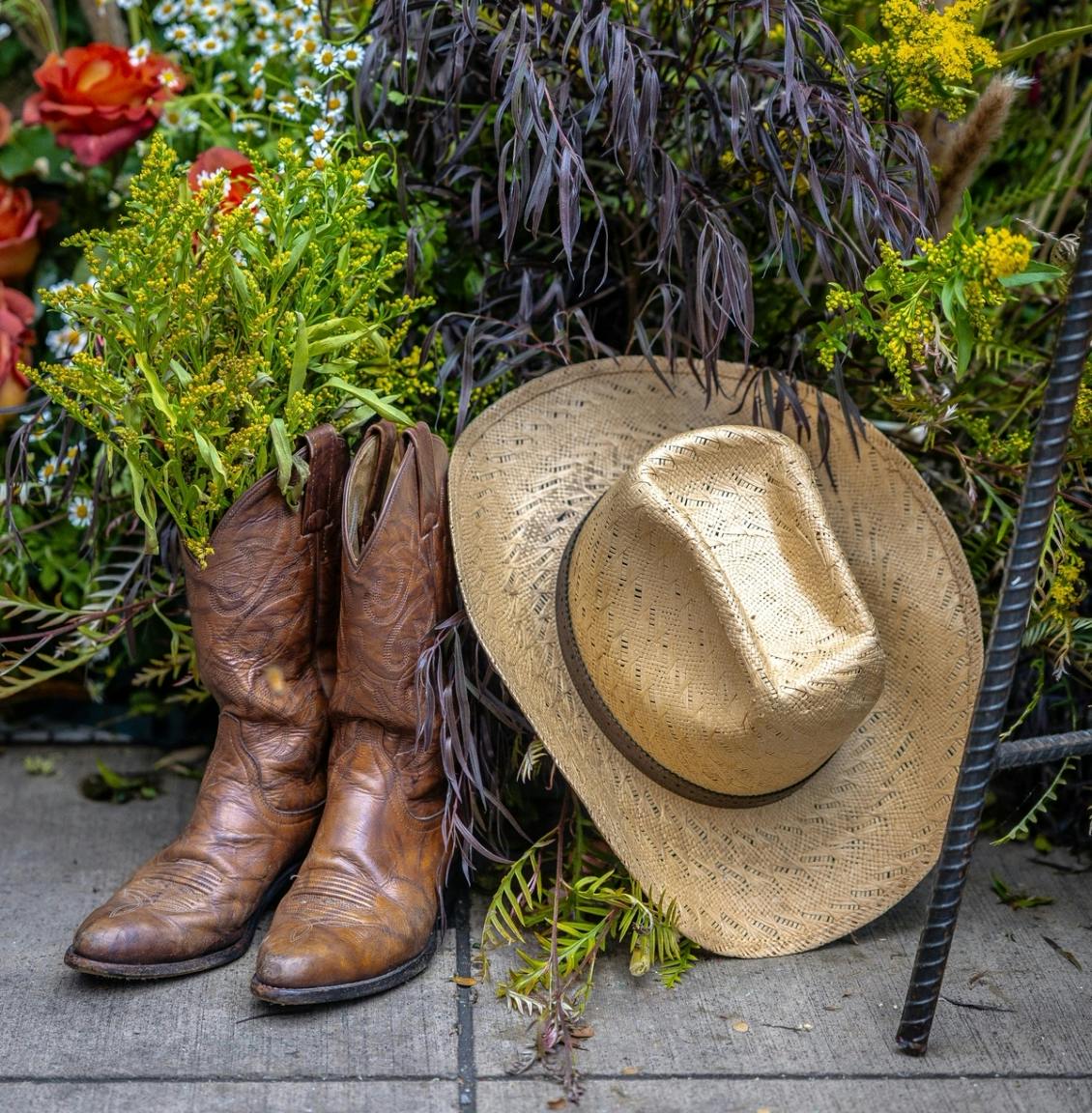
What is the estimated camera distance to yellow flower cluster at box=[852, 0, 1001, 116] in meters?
1.67

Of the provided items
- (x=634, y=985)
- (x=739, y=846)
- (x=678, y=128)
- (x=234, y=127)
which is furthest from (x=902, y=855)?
(x=234, y=127)

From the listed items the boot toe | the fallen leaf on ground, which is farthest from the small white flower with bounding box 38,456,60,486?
the fallen leaf on ground

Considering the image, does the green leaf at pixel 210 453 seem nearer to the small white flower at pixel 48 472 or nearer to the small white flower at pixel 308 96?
the small white flower at pixel 48 472

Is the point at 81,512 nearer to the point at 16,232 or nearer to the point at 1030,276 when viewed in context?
the point at 16,232

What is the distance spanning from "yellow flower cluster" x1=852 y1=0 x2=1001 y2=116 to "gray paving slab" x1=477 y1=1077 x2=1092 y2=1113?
1.29 meters

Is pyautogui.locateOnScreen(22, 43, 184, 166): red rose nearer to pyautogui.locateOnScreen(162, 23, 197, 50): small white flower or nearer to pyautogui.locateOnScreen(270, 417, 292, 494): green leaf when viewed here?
pyautogui.locateOnScreen(162, 23, 197, 50): small white flower

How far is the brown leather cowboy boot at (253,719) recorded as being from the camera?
1.63 meters

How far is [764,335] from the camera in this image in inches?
81.1

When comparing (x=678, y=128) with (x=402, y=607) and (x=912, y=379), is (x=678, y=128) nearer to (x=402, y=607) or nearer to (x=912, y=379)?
(x=912, y=379)

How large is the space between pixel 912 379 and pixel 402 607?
36.3 inches

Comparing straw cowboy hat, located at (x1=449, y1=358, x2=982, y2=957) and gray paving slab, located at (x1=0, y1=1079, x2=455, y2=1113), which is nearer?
gray paving slab, located at (x1=0, y1=1079, x2=455, y2=1113)

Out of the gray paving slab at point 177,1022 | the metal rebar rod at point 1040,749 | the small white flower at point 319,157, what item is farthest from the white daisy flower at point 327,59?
the metal rebar rod at point 1040,749

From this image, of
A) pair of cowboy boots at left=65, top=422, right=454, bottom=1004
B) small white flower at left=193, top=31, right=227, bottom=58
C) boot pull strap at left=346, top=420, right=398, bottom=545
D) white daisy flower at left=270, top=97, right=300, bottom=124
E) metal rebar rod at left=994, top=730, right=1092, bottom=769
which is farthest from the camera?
small white flower at left=193, top=31, right=227, bottom=58

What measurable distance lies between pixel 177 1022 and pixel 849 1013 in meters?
0.84
